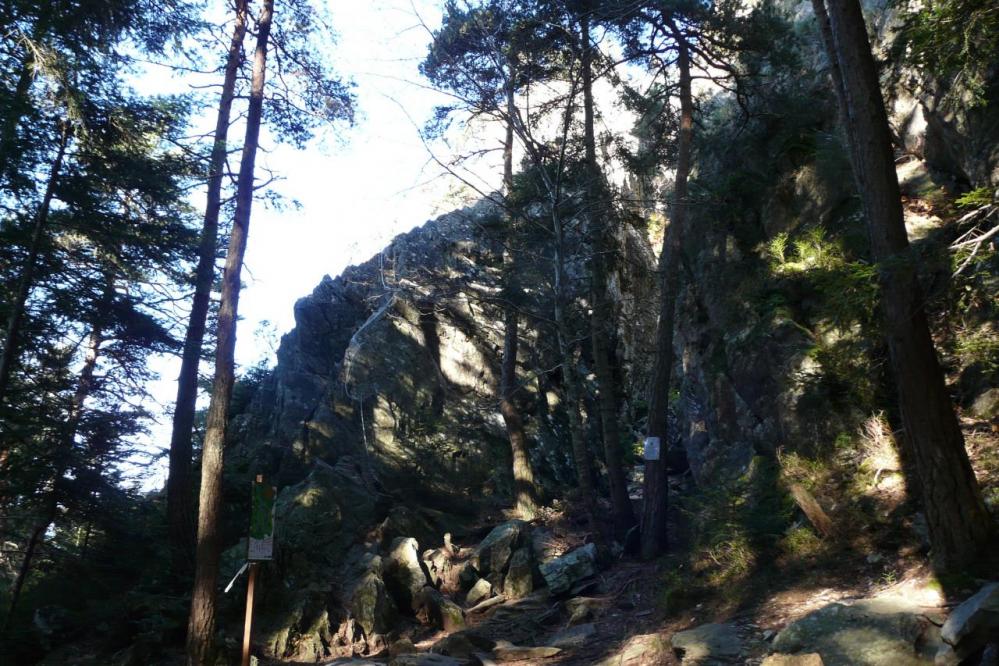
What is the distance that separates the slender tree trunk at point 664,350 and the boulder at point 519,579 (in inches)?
80.6

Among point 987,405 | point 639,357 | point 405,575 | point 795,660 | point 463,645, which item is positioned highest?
point 639,357

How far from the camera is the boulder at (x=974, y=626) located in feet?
14.6

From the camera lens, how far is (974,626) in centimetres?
450

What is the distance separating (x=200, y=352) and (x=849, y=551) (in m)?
10.9

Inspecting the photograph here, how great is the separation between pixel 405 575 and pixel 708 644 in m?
6.25

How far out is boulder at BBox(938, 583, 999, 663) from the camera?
4457mm

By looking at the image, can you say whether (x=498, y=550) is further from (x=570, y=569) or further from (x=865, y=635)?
(x=865, y=635)

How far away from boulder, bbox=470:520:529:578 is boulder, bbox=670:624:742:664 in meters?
5.29

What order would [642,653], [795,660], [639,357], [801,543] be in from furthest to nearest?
1. [639,357]
2. [801,543]
3. [642,653]
4. [795,660]

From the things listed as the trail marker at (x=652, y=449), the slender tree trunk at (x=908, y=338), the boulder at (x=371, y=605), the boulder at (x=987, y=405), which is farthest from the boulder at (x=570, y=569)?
the boulder at (x=987, y=405)

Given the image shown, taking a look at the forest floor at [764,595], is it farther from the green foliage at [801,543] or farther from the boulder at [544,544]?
the boulder at [544,544]

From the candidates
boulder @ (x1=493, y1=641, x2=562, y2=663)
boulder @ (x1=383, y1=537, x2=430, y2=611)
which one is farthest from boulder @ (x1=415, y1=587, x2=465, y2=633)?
boulder @ (x1=493, y1=641, x2=562, y2=663)

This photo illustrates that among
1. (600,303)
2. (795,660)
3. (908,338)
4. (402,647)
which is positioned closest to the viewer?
(795,660)

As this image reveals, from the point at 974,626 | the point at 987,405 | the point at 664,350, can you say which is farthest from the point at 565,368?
the point at 974,626
